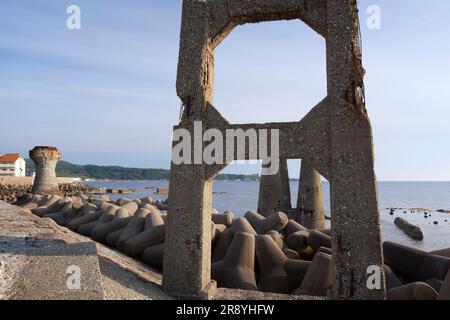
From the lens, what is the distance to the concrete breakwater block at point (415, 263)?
23.5 ft

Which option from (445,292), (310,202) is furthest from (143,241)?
(310,202)

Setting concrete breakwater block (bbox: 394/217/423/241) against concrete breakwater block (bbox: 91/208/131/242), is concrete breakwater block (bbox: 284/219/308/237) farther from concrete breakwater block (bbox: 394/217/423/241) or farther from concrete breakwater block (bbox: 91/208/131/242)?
concrete breakwater block (bbox: 394/217/423/241)

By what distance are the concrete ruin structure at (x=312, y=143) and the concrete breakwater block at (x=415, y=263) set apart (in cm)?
296

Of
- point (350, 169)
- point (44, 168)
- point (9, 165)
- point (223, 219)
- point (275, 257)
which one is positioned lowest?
point (275, 257)

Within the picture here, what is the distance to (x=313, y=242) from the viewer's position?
29.2 ft

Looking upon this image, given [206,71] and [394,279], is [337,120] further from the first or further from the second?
[394,279]

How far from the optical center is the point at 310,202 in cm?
1742

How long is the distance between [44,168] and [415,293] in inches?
1072

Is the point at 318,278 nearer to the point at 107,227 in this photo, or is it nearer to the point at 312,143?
the point at 312,143

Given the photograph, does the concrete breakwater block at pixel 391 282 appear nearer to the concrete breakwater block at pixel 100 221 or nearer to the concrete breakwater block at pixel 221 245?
the concrete breakwater block at pixel 221 245

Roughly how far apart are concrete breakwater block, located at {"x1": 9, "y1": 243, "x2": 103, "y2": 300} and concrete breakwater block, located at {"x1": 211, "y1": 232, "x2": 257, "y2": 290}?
2.81 metres

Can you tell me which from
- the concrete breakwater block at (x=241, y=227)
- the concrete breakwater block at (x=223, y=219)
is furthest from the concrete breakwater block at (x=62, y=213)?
the concrete breakwater block at (x=241, y=227)
